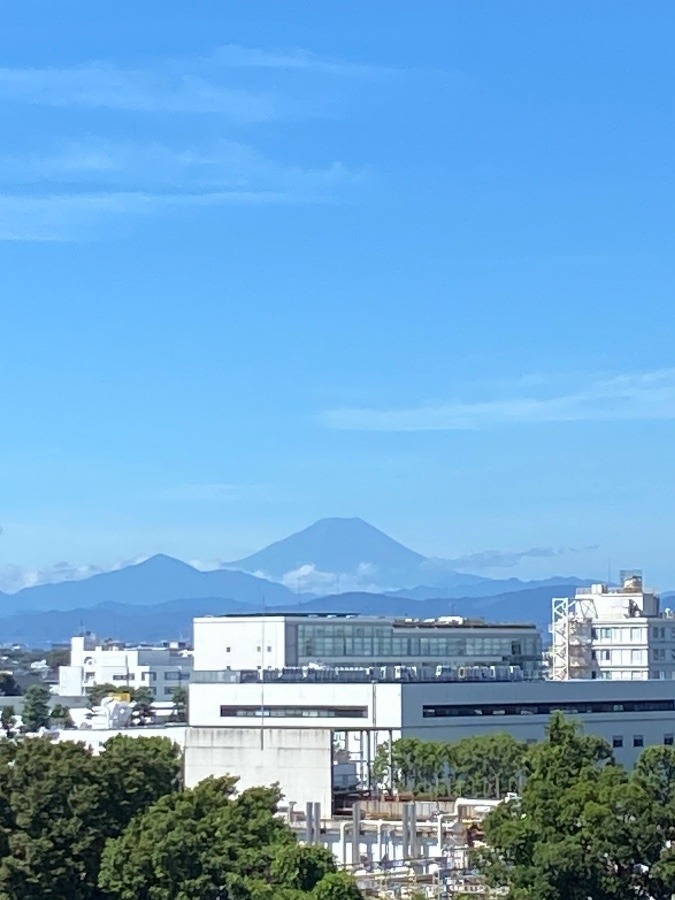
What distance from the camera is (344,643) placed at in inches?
3265

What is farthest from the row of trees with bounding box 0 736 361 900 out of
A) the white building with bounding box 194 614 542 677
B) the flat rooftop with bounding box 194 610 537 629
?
the flat rooftop with bounding box 194 610 537 629

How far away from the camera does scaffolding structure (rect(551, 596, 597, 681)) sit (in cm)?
8869

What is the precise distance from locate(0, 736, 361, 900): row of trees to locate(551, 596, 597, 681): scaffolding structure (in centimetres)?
Result: 5165

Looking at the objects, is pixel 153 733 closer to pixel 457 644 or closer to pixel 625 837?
pixel 457 644

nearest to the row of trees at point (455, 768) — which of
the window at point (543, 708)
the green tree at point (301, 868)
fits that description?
the window at point (543, 708)

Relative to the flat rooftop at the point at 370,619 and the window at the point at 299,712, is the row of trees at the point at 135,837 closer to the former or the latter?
the window at the point at 299,712

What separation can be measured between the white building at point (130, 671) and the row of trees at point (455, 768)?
71062 millimetres

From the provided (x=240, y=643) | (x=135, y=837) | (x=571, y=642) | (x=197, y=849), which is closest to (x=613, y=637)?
(x=571, y=642)

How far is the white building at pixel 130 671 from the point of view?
131750 mm

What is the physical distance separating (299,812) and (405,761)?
10.6m

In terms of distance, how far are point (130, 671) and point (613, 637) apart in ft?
173

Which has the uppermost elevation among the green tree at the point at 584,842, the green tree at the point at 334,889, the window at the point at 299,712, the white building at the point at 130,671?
the white building at the point at 130,671

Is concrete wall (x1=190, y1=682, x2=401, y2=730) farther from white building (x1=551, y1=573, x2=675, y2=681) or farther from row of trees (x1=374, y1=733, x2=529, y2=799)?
white building (x1=551, y1=573, x2=675, y2=681)

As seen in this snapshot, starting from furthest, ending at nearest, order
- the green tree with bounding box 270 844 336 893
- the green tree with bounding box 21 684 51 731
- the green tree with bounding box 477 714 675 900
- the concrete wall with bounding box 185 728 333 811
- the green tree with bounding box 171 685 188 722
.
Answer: the green tree with bounding box 171 685 188 722, the green tree with bounding box 21 684 51 731, the concrete wall with bounding box 185 728 333 811, the green tree with bounding box 270 844 336 893, the green tree with bounding box 477 714 675 900
